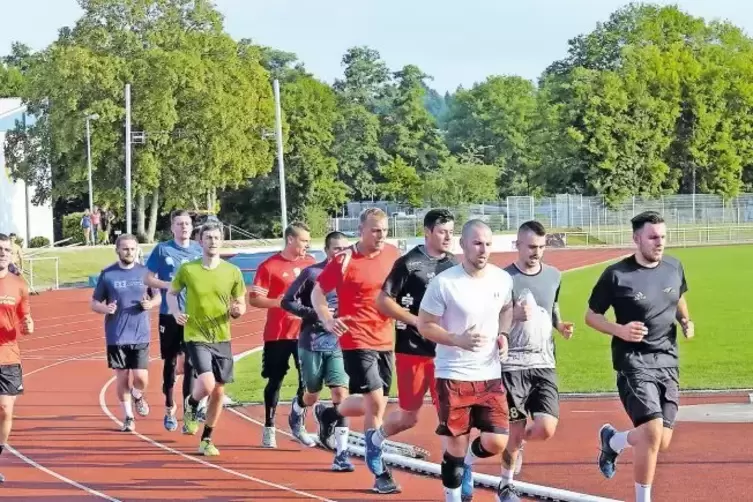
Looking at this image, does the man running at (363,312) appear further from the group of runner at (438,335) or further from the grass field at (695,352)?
the grass field at (695,352)

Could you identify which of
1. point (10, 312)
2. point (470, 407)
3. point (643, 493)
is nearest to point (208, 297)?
point (10, 312)

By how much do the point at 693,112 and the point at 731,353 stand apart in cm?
6801

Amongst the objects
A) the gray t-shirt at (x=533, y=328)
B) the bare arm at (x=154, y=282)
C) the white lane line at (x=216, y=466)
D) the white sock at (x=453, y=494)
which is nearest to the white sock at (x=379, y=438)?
the white lane line at (x=216, y=466)

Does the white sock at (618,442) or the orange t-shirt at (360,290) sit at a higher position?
the orange t-shirt at (360,290)

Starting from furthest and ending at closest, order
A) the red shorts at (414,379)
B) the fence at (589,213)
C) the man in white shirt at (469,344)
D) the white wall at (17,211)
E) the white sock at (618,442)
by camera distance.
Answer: the fence at (589,213) → the white wall at (17,211) → the red shorts at (414,379) → the white sock at (618,442) → the man in white shirt at (469,344)

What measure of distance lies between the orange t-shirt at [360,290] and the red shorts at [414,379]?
590 millimetres

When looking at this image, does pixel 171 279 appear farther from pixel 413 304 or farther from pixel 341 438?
pixel 413 304

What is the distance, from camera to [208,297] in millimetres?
11516

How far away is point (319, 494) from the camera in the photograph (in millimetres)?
9773

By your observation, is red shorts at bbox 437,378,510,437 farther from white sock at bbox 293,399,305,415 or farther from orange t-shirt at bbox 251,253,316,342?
white sock at bbox 293,399,305,415

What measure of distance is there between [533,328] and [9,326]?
4.36 m

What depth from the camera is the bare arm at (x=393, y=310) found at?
353 inches

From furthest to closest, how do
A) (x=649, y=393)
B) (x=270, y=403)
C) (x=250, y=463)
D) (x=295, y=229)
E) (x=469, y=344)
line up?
(x=270, y=403), (x=295, y=229), (x=250, y=463), (x=649, y=393), (x=469, y=344)

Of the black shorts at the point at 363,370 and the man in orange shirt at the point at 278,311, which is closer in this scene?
the black shorts at the point at 363,370
